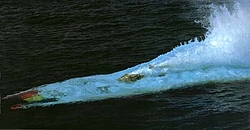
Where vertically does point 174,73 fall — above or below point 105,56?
below

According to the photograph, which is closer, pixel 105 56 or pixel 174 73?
pixel 174 73

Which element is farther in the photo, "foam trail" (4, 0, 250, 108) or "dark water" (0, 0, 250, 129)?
"foam trail" (4, 0, 250, 108)

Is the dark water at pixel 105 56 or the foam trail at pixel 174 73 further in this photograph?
the foam trail at pixel 174 73

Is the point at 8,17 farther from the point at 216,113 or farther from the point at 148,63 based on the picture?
the point at 216,113
